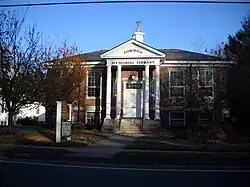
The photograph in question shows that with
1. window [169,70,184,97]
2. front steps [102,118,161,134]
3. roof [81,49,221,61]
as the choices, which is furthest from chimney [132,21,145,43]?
front steps [102,118,161,134]

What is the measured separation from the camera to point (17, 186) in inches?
284

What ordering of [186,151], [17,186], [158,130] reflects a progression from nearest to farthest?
[17,186] < [186,151] < [158,130]

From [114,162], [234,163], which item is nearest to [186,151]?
[234,163]

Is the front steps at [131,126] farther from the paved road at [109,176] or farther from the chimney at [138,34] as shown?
the paved road at [109,176]

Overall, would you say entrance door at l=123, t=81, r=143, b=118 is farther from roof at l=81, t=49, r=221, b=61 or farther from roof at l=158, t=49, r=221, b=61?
roof at l=158, t=49, r=221, b=61

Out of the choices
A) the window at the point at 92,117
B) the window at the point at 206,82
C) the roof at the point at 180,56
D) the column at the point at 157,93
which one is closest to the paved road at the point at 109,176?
the window at the point at 206,82

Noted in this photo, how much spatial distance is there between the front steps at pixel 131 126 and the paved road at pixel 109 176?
1284 centimetres

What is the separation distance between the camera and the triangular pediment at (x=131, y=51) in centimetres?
2522

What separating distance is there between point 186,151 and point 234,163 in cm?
273

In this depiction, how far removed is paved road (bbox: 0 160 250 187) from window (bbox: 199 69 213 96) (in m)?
10.8

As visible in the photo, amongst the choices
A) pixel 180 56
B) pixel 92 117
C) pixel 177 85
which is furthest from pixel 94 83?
pixel 177 85

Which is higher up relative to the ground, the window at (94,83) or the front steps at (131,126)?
the window at (94,83)

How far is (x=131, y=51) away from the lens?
2559cm

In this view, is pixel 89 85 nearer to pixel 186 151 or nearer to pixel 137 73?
pixel 137 73
